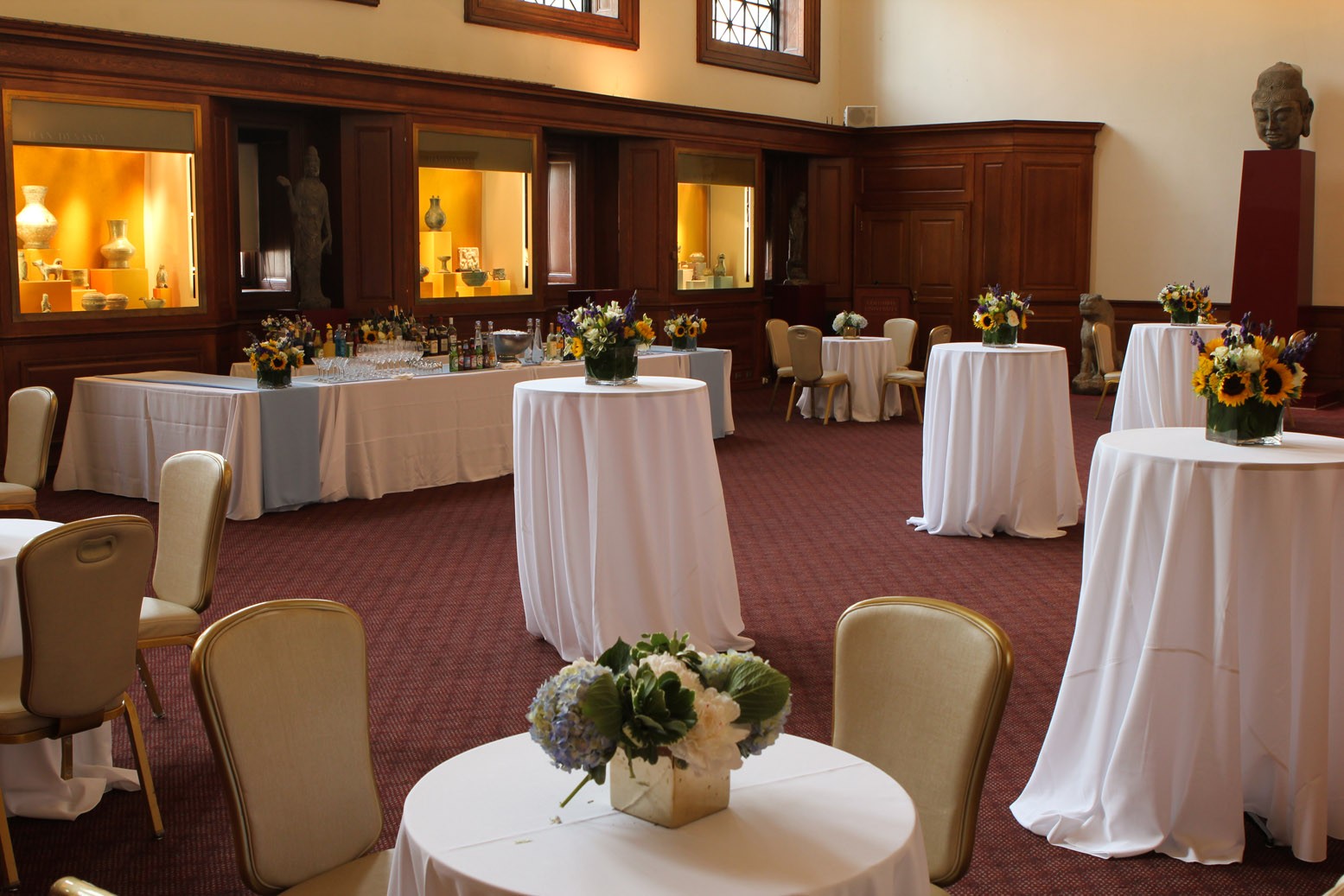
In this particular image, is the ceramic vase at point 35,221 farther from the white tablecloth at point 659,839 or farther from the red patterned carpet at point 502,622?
the white tablecloth at point 659,839

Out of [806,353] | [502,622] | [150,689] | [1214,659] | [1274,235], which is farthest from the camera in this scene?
[1274,235]

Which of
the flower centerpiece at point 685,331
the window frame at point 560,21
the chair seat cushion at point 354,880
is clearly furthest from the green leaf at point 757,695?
the window frame at point 560,21

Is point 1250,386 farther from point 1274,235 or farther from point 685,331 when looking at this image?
point 1274,235

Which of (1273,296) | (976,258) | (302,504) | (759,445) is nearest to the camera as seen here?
(302,504)

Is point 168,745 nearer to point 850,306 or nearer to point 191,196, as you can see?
point 191,196

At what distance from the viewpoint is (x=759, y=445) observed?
1080cm

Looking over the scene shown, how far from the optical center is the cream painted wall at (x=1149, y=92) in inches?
550

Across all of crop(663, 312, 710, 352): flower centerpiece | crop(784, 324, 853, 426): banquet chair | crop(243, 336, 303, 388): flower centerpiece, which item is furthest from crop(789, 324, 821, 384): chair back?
crop(243, 336, 303, 388): flower centerpiece

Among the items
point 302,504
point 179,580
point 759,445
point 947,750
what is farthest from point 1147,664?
point 759,445

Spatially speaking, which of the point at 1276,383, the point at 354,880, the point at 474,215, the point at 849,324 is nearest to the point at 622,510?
the point at 1276,383

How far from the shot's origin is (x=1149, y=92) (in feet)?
48.6

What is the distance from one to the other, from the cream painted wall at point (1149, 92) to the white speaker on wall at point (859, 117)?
33cm

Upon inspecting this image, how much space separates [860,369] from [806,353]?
69cm

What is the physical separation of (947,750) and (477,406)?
6909 millimetres
